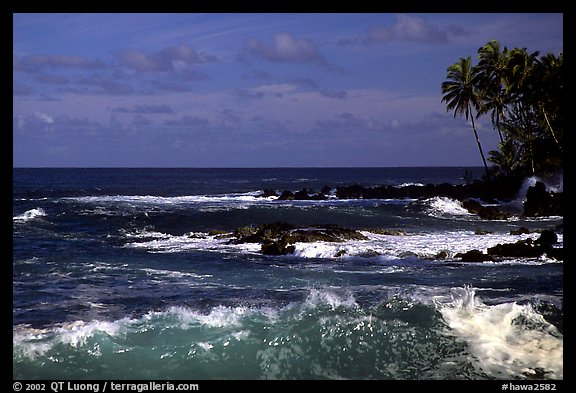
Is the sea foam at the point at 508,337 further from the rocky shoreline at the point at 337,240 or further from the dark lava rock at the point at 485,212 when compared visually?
the dark lava rock at the point at 485,212

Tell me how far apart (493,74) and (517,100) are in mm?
2968

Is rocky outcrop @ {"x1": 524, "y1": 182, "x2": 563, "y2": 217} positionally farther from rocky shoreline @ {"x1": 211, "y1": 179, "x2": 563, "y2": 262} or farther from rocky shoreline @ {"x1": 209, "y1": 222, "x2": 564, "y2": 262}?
rocky shoreline @ {"x1": 209, "y1": 222, "x2": 564, "y2": 262}

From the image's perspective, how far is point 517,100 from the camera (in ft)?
129

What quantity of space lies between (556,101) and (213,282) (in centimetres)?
2786

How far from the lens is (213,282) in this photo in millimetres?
13469

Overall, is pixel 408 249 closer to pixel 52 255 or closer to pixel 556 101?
pixel 52 255

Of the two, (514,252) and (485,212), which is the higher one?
(485,212)

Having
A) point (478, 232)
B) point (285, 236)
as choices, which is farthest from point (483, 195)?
point (285, 236)

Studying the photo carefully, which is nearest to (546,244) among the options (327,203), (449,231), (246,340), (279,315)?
(449,231)

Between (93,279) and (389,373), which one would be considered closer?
(389,373)

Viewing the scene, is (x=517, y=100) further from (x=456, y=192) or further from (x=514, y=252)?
(x=514, y=252)

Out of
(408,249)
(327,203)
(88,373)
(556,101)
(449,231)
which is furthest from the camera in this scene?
(327,203)

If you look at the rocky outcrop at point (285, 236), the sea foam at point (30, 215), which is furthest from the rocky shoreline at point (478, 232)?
the sea foam at point (30, 215)

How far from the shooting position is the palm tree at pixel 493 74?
40.6 m
